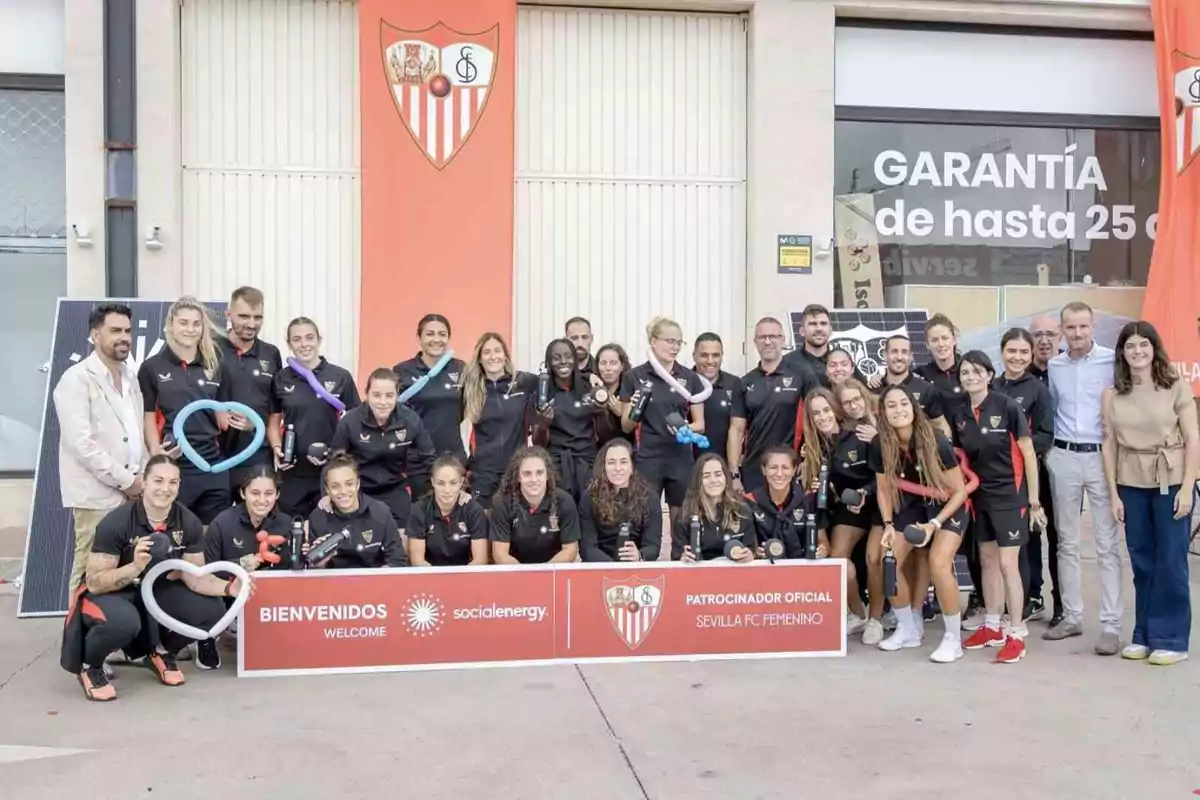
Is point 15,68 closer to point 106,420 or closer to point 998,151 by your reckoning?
point 106,420

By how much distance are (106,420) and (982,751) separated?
4.84 meters

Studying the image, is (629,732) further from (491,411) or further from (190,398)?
(190,398)

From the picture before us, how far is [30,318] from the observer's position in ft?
33.4

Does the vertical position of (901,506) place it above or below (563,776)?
above

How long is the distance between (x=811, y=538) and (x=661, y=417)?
135 cm

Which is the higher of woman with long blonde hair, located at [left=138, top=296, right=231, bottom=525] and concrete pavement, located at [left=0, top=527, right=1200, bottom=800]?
woman with long blonde hair, located at [left=138, top=296, right=231, bottom=525]

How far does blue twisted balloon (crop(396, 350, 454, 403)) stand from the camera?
6.94m

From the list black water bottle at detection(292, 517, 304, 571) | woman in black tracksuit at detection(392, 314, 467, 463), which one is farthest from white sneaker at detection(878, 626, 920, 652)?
black water bottle at detection(292, 517, 304, 571)

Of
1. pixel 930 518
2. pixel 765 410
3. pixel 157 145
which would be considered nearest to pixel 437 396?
pixel 765 410

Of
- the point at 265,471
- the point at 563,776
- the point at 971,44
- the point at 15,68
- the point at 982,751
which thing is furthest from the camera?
the point at 971,44

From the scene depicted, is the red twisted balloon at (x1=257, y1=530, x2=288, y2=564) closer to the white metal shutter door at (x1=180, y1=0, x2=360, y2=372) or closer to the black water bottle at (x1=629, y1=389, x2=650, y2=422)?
the black water bottle at (x1=629, y1=389, x2=650, y2=422)

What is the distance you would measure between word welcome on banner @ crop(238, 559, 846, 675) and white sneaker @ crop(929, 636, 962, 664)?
0.51 meters

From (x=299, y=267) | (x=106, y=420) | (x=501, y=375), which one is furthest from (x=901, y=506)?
(x=299, y=267)

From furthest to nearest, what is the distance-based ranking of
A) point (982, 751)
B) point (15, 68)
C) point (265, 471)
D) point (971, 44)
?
point (971, 44) < point (15, 68) < point (265, 471) < point (982, 751)
